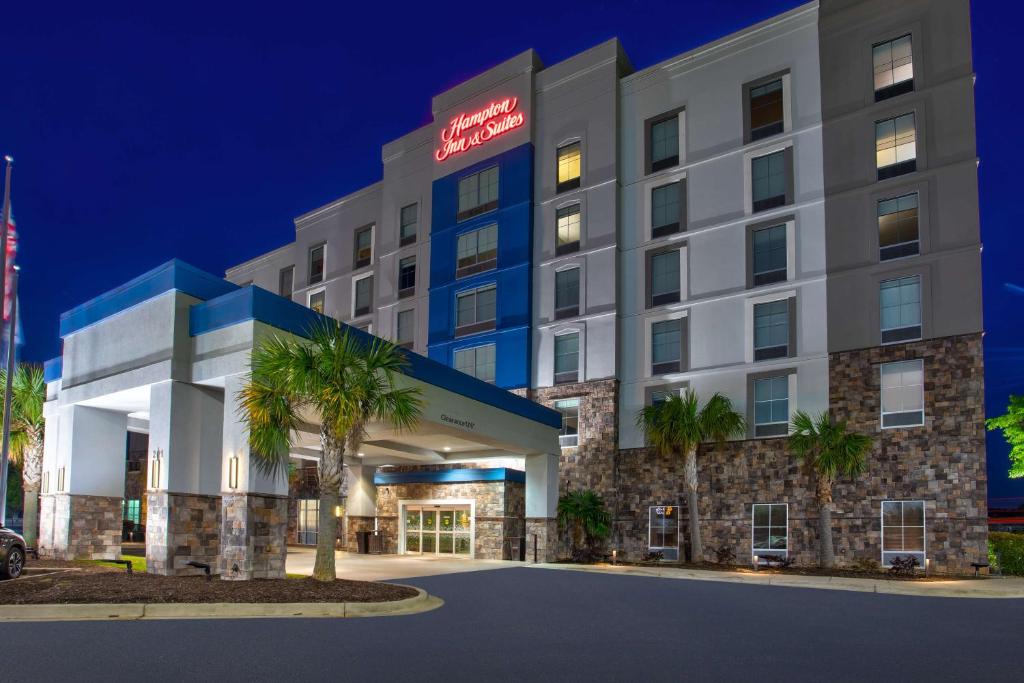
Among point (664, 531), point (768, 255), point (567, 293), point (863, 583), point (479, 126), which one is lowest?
point (863, 583)

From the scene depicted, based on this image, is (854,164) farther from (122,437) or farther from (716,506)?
(122,437)

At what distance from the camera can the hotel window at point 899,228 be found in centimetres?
3139

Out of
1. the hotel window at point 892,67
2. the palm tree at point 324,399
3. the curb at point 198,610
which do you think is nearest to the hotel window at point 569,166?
the hotel window at point 892,67

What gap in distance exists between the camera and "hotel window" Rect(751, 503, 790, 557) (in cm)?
3250

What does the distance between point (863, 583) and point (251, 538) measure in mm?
16706

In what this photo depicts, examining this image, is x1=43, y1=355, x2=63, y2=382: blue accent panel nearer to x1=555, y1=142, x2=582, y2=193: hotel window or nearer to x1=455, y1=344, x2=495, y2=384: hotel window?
x1=455, y1=344, x2=495, y2=384: hotel window

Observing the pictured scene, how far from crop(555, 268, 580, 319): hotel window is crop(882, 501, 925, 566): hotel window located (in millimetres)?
15658

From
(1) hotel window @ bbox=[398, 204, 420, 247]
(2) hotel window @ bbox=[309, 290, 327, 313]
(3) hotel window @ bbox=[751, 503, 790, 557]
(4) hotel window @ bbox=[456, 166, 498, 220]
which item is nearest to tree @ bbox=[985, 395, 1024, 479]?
(3) hotel window @ bbox=[751, 503, 790, 557]

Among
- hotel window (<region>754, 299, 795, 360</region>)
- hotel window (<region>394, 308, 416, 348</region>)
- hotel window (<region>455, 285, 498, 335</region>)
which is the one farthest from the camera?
hotel window (<region>394, 308, 416, 348</region>)

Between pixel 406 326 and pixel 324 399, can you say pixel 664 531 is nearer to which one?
pixel 406 326

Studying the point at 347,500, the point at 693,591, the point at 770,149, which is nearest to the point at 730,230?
the point at 770,149

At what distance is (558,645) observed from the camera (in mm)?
12531

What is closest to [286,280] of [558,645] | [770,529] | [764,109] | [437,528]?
[437,528]

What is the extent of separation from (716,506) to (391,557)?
45.2 ft
